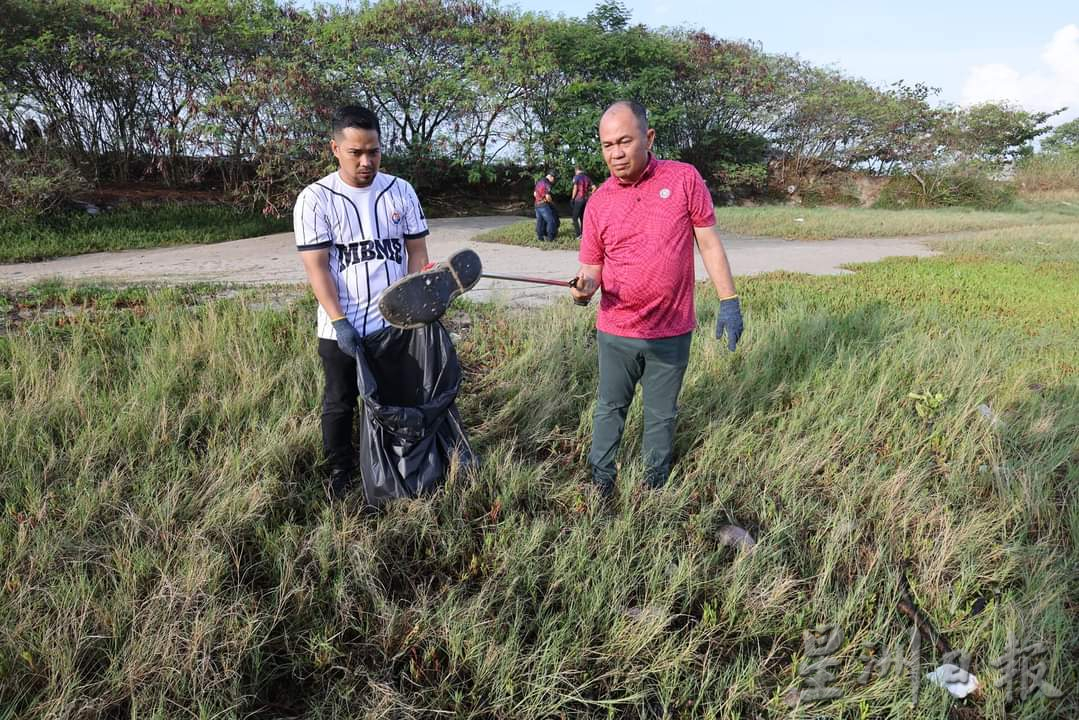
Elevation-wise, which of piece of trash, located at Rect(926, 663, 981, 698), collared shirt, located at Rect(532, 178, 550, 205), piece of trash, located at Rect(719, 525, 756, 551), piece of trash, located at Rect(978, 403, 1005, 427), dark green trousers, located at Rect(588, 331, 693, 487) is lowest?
piece of trash, located at Rect(926, 663, 981, 698)

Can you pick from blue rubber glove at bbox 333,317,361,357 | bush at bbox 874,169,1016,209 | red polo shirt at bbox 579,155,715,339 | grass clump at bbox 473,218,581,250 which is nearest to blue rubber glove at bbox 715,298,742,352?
red polo shirt at bbox 579,155,715,339

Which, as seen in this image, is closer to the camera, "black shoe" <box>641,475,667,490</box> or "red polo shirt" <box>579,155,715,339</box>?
"red polo shirt" <box>579,155,715,339</box>

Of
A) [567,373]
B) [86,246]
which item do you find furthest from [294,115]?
[567,373]

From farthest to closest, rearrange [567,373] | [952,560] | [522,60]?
[522,60], [567,373], [952,560]

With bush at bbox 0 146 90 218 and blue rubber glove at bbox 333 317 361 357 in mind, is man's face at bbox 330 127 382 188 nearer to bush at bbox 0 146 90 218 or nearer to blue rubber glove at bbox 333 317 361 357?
blue rubber glove at bbox 333 317 361 357

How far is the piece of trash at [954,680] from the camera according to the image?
1842 mm

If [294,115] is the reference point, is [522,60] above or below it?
above

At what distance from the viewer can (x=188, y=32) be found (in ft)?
39.9

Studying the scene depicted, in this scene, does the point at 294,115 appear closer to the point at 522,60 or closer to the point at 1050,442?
the point at 522,60

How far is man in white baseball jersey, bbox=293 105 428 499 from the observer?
2451 mm

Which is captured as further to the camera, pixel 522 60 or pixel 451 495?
pixel 522 60

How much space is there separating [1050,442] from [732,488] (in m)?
1.80

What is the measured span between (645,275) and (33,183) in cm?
1173

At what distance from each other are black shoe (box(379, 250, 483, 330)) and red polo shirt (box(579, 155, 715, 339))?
0.68 meters
